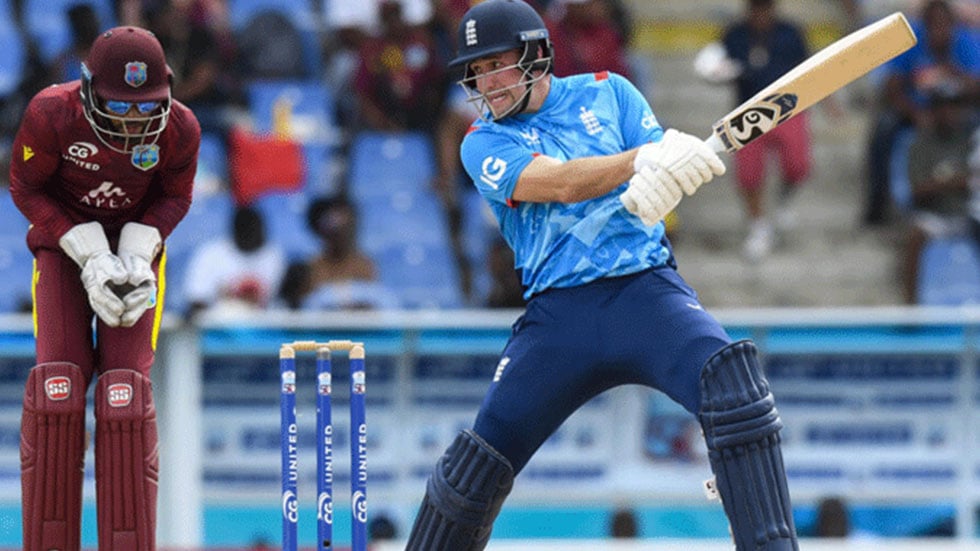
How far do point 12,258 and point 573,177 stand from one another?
521 centimetres

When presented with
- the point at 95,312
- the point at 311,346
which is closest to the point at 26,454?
the point at 95,312

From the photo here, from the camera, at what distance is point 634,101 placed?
502cm

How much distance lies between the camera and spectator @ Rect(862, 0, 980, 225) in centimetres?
1002

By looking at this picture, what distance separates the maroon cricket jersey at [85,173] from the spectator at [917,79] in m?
5.79

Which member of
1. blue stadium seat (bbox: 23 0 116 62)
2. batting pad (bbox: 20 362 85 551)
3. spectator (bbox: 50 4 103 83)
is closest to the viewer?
batting pad (bbox: 20 362 85 551)

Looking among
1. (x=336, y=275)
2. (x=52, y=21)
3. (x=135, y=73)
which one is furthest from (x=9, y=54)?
(x=135, y=73)

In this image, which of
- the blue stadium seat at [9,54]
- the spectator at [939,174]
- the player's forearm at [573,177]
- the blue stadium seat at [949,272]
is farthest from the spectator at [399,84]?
the player's forearm at [573,177]

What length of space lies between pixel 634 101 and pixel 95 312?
5.55ft

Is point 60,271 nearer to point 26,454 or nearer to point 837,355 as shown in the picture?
point 26,454

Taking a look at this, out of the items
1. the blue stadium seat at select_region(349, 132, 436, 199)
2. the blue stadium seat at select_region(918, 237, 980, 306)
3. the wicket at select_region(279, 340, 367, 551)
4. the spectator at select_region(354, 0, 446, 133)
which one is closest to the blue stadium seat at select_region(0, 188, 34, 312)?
the blue stadium seat at select_region(349, 132, 436, 199)

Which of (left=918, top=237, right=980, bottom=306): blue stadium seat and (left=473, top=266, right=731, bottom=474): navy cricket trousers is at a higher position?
(left=918, top=237, right=980, bottom=306): blue stadium seat

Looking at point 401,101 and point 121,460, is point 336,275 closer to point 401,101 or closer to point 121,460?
point 401,101

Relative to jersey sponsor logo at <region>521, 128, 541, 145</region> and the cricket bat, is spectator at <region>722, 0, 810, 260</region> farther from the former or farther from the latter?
the cricket bat

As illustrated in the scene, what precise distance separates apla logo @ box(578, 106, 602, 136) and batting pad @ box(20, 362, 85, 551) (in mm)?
1634
